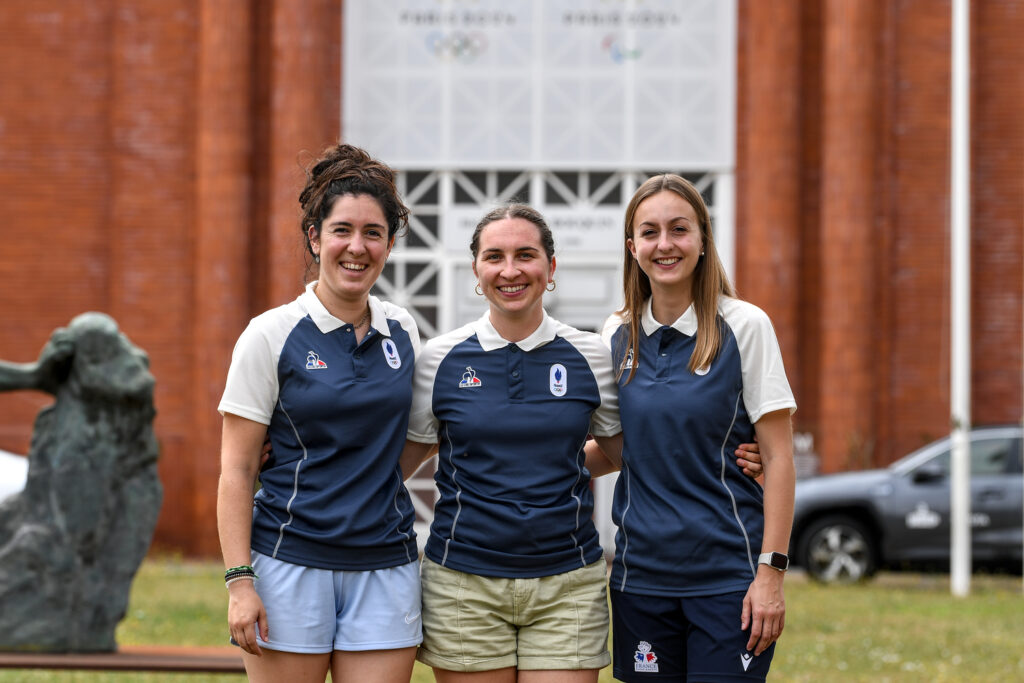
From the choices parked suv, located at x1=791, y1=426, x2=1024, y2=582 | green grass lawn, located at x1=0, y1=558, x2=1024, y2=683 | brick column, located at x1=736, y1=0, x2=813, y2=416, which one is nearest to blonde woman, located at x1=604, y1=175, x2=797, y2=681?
green grass lawn, located at x1=0, y1=558, x2=1024, y2=683

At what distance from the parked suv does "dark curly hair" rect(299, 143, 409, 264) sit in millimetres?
10747

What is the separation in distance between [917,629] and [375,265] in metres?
8.19

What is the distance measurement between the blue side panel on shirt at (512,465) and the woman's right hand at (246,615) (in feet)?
1.87

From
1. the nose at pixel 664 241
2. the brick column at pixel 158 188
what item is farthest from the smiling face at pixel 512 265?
the brick column at pixel 158 188

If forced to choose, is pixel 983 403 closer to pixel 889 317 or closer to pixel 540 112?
pixel 889 317

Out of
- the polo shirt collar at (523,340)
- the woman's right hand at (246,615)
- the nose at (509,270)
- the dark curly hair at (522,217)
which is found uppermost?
the dark curly hair at (522,217)

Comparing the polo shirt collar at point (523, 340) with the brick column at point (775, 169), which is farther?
the brick column at point (775, 169)

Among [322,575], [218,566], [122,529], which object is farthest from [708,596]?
[218,566]

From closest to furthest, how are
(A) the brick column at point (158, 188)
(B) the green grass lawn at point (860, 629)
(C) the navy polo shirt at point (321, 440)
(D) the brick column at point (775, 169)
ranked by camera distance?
(C) the navy polo shirt at point (321, 440) < (B) the green grass lawn at point (860, 629) < (D) the brick column at point (775, 169) < (A) the brick column at point (158, 188)

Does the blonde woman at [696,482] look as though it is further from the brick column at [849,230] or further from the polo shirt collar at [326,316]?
the brick column at [849,230]

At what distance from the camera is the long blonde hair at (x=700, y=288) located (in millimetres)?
4152

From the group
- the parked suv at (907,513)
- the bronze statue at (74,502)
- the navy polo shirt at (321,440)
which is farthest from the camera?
the parked suv at (907,513)

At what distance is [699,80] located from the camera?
17.7 m

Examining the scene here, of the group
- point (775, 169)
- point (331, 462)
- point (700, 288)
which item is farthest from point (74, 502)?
point (775, 169)
